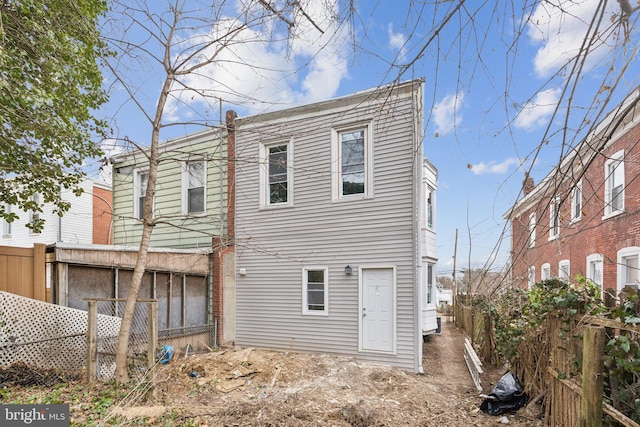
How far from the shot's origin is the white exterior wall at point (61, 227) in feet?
56.8

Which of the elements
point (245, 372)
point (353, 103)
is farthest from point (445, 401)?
point (353, 103)

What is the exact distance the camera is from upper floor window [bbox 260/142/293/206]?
9.38 m

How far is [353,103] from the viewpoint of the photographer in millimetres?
8492

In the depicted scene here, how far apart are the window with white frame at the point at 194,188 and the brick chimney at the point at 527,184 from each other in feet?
30.6

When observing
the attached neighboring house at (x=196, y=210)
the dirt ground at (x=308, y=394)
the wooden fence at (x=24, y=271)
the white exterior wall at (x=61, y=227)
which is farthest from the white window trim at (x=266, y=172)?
the white exterior wall at (x=61, y=227)

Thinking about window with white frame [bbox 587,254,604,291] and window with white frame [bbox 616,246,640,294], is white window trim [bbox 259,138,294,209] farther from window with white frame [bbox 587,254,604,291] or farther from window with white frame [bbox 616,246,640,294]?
window with white frame [bbox 587,254,604,291]

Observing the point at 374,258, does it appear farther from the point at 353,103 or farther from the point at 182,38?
the point at 182,38

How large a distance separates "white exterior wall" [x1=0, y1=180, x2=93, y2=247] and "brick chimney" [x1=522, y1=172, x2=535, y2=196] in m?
19.3

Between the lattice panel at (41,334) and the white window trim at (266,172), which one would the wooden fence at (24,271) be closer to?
the lattice panel at (41,334)

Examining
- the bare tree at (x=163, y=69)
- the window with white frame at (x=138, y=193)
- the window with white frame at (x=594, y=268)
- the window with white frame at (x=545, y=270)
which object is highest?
the bare tree at (x=163, y=69)

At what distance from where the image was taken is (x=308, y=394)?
5609 mm

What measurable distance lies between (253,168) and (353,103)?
3217mm

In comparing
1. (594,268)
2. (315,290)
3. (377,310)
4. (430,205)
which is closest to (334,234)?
(315,290)

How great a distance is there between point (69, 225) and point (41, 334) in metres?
14.3
